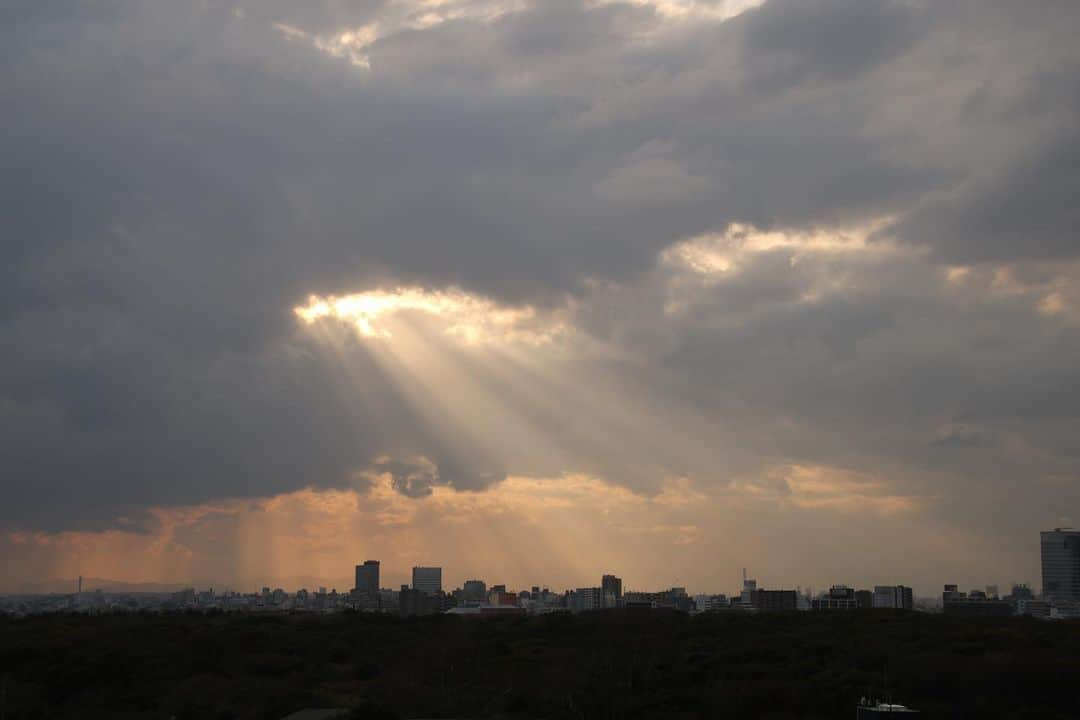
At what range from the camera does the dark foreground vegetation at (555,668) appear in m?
34.8

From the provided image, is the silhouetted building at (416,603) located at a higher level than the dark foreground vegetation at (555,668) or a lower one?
lower

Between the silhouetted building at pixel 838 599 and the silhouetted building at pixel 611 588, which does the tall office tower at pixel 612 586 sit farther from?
the silhouetted building at pixel 838 599

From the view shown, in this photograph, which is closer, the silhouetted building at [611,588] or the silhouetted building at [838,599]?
the silhouetted building at [838,599]

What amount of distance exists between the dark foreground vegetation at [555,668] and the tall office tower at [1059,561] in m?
69.5

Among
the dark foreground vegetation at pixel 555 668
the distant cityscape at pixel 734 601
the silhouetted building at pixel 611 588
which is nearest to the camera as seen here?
the dark foreground vegetation at pixel 555 668

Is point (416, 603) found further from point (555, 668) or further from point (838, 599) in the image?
point (555, 668)

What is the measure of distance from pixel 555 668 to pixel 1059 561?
319ft

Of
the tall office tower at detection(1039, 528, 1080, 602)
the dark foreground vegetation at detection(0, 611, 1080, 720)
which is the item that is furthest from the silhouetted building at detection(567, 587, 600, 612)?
the dark foreground vegetation at detection(0, 611, 1080, 720)

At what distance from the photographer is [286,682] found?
43.6 meters

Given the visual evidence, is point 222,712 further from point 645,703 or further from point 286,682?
point 645,703

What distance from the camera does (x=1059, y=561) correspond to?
122 meters

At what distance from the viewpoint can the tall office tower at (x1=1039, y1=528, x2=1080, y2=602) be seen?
119500mm

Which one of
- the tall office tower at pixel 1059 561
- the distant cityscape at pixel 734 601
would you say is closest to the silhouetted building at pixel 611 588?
the distant cityscape at pixel 734 601

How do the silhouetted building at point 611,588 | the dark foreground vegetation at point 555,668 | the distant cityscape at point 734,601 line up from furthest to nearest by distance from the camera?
1. the silhouetted building at point 611,588
2. the distant cityscape at point 734,601
3. the dark foreground vegetation at point 555,668
